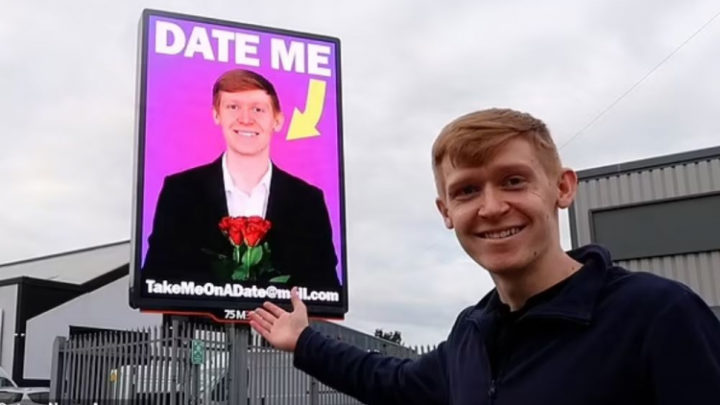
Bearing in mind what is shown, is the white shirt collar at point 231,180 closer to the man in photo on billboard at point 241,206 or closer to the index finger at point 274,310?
the man in photo on billboard at point 241,206

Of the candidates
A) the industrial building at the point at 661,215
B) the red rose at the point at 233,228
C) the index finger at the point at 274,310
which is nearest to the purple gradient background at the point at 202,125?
the red rose at the point at 233,228

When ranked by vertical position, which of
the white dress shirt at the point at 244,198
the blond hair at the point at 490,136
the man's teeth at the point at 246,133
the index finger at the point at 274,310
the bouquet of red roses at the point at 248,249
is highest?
the man's teeth at the point at 246,133

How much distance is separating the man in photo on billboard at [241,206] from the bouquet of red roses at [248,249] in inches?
3.2

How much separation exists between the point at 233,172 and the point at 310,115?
174 cm

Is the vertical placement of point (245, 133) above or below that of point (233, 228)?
above

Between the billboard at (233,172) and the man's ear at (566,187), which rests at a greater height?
the billboard at (233,172)

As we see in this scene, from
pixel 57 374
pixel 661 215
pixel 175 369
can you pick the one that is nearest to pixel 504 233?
pixel 175 369

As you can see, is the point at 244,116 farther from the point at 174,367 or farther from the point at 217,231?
the point at 174,367

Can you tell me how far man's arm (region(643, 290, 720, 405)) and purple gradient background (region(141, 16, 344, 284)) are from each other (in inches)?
409

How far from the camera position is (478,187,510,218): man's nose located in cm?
188

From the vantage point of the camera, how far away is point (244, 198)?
40.4 ft

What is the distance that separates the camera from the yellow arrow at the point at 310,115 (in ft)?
43.0

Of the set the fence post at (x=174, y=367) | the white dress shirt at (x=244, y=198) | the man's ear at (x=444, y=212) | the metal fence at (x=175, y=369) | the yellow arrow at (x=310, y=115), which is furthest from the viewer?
the yellow arrow at (x=310, y=115)

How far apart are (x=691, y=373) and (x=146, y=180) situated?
10.8m
